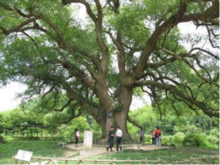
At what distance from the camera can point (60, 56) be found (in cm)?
1656

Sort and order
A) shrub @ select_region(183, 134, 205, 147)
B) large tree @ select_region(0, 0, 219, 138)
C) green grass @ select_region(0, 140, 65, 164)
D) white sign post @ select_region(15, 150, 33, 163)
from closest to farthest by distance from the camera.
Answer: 1. white sign post @ select_region(15, 150, 33, 163)
2. green grass @ select_region(0, 140, 65, 164)
3. large tree @ select_region(0, 0, 219, 138)
4. shrub @ select_region(183, 134, 205, 147)

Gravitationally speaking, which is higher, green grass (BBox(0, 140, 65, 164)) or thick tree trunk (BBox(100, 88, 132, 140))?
thick tree trunk (BBox(100, 88, 132, 140))

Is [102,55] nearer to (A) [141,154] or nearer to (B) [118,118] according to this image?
(B) [118,118]

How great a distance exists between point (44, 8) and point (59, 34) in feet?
6.25

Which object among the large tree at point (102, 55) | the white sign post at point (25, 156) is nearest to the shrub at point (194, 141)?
the large tree at point (102, 55)

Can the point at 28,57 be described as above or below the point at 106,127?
above

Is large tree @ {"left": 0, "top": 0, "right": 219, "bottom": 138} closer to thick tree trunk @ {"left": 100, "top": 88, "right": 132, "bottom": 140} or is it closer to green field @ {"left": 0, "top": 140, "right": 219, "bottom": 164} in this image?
thick tree trunk @ {"left": 100, "top": 88, "right": 132, "bottom": 140}

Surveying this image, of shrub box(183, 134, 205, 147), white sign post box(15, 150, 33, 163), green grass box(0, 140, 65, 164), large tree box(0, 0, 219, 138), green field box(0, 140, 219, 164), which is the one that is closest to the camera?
white sign post box(15, 150, 33, 163)

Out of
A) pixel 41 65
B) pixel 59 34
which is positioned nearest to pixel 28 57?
pixel 41 65

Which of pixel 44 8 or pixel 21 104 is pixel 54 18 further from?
pixel 21 104

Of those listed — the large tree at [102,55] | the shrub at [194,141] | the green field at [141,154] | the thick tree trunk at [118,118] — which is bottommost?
the green field at [141,154]

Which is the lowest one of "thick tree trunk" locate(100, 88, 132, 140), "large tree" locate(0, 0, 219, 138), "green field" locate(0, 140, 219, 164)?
"green field" locate(0, 140, 219, 164)

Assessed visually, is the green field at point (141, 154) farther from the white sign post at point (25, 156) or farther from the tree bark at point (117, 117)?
the tree bark at point (117, 117)

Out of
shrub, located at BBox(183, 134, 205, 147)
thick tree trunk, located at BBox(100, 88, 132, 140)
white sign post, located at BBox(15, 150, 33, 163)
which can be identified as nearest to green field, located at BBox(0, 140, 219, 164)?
white sign post, located at BBox(15, 150, 33, 163)
